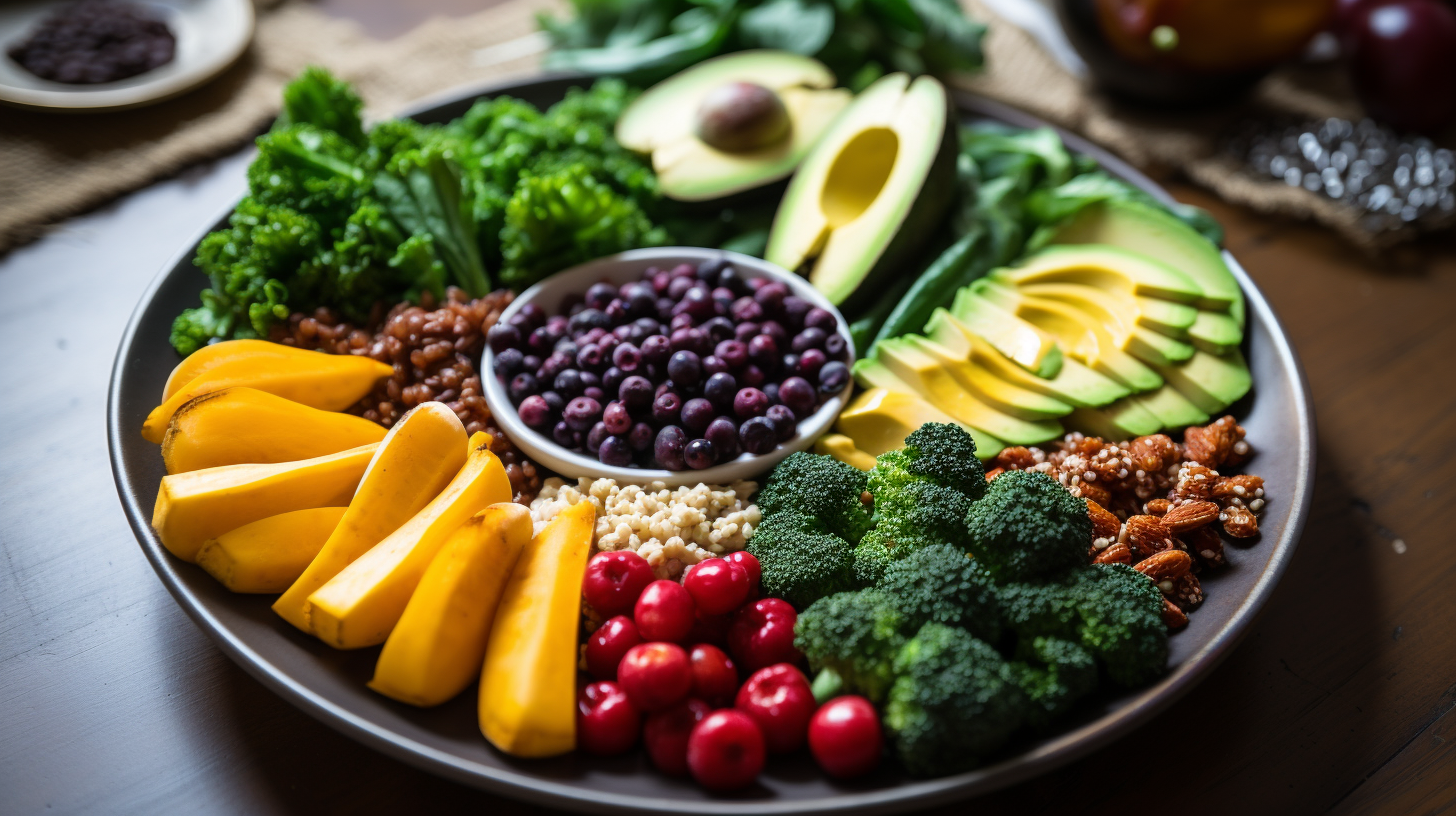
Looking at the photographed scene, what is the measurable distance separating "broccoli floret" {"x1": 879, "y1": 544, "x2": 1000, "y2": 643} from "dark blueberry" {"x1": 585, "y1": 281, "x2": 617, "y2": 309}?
2.77 ft

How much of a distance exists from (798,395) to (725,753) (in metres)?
0.70

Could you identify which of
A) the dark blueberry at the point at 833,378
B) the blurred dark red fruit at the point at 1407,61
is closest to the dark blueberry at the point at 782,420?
the dark blueberry at the point at 833,378

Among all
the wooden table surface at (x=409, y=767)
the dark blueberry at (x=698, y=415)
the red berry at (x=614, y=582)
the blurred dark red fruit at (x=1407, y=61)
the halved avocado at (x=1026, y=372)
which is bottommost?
the wooden table surface at (x=409, y=767)

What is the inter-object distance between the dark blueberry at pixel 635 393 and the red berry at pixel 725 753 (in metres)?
0.63

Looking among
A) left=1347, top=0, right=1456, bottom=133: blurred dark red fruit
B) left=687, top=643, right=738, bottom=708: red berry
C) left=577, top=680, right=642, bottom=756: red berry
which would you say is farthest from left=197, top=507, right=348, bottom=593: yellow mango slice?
left=1347, top=0, right=1456, bottom=133: blurred dark red fruit

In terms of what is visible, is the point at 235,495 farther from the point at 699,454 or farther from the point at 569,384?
the point at 699,454

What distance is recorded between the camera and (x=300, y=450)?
1479 millimetres

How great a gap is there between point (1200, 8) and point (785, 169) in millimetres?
1158

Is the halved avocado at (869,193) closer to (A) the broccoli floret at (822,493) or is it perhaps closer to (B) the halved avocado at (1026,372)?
(B) the halved avocado at (1026,372)

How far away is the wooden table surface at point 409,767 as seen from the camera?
1288 mm

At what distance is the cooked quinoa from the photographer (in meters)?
1.43

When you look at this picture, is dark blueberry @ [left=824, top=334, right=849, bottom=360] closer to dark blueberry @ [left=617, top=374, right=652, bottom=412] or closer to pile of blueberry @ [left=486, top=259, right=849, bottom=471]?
pile of blueberry @ [left=486, top=259, right=849, bottom=471]

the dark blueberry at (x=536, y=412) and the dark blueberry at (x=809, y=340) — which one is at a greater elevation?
the dark blueberry at (x=809, y=340)

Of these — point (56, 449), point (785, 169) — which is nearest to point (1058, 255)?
point (785, 169)
